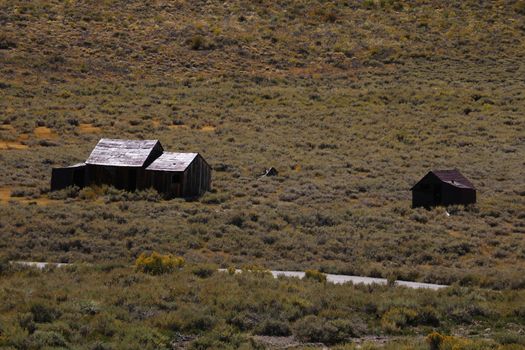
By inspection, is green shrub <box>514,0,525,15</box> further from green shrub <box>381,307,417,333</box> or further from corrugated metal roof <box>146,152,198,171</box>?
green shrub <box>381,307,417,333</box>

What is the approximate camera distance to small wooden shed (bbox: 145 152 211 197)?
35.6m

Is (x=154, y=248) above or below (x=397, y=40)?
below

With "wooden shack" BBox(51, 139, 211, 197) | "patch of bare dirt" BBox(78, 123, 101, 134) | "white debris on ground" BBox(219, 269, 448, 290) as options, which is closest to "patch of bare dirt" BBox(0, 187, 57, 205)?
"wooden shack" BBox(51, 139, 211, 197)

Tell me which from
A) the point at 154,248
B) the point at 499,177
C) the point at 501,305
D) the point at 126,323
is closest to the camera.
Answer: the point at 126,323

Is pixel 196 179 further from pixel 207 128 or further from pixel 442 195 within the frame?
pixel 207 128

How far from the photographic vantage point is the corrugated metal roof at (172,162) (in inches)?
1411

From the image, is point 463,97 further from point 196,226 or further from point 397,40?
point 196,226

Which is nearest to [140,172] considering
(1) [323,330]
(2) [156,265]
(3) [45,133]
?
(3) [45,133]

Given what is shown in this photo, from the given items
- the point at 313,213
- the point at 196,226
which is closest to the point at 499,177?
the point at 313,213

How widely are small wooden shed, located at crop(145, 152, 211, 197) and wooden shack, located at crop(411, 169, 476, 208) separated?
9.51 meters

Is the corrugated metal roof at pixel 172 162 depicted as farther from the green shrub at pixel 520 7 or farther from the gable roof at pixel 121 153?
the green shrub at pixel 520 7

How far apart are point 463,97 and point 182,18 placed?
30.1 m

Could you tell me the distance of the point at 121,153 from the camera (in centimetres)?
3734

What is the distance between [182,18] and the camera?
79688 millimetres
